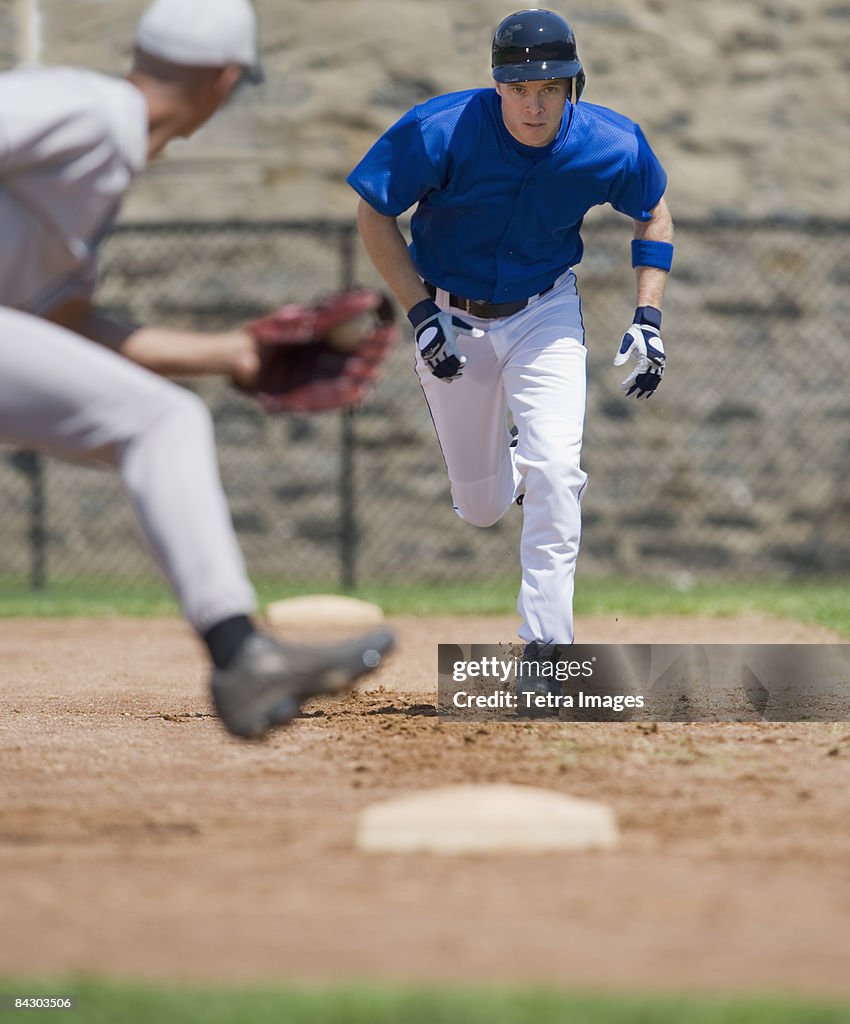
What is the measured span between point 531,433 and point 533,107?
3.52ft

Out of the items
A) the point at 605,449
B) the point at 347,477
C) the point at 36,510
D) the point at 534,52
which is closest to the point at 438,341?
the point at 534,52

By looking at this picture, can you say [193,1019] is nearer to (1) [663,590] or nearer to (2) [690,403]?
(1) [663,590]

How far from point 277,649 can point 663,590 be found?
7.56 meters

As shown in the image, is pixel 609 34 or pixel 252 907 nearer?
pixel 252 907

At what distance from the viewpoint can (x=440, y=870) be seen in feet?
10.6

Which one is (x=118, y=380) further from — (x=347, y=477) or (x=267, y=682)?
(x=347, y=477)

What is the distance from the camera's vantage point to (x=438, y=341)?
18.1ft

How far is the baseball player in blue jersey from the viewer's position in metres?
5.49

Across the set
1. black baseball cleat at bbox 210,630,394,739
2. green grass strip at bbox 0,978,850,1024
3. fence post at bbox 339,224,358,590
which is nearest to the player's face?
black baseball cleat at bbox 210,630,394,739

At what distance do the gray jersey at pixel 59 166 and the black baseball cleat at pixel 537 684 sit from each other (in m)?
2.37

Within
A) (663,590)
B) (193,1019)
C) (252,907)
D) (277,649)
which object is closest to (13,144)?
(277,649)

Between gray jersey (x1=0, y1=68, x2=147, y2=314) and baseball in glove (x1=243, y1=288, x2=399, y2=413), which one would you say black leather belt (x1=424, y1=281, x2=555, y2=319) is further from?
gray jersey (x1=0, y1=68, x2=147, y2=314)

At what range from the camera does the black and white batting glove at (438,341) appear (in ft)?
18.2

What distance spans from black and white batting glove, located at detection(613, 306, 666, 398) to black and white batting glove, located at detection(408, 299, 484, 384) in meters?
0.67
